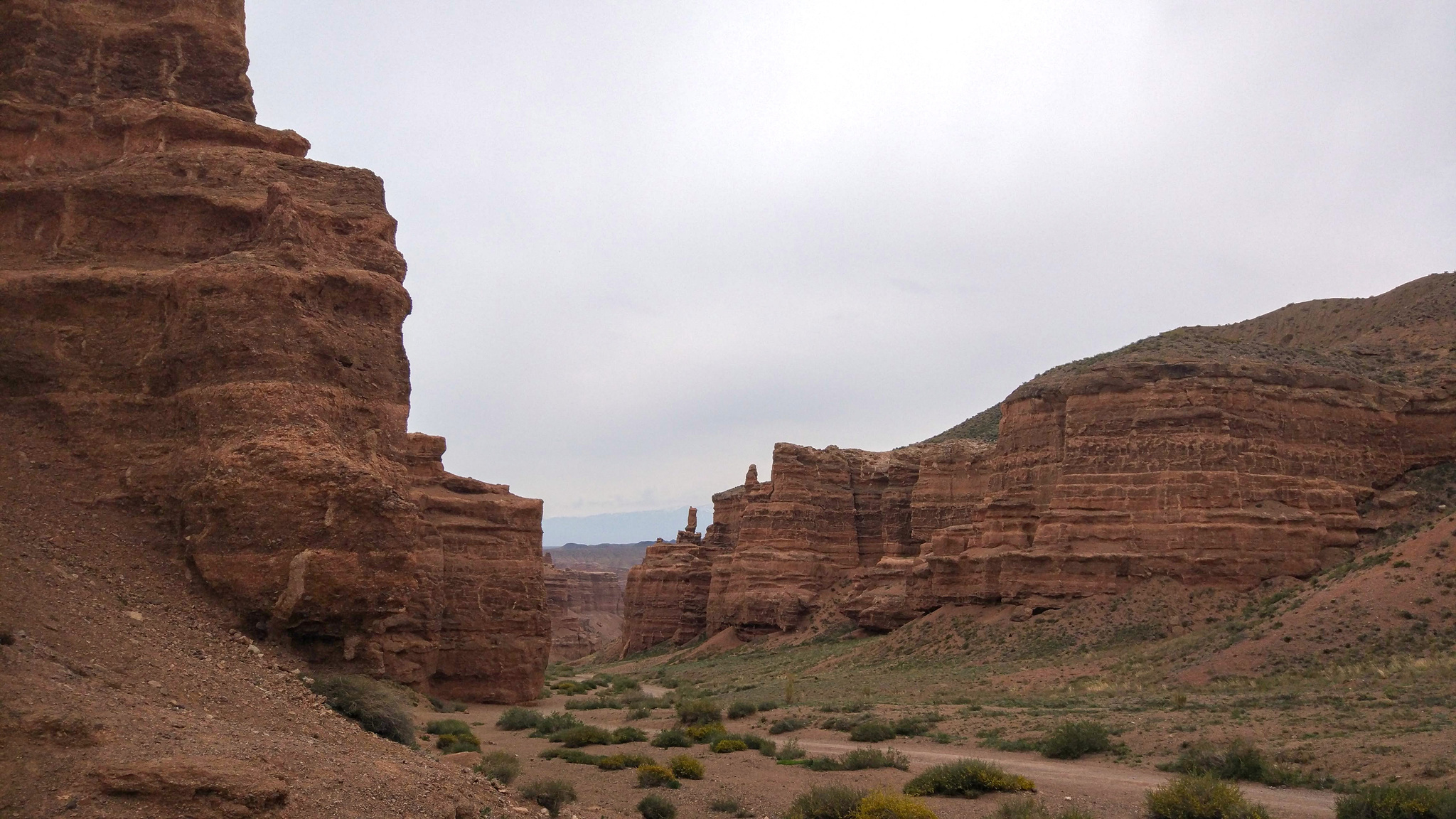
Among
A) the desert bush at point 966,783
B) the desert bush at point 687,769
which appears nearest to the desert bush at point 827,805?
the desert bush at point 966,783

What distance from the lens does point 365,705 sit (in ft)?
42.8

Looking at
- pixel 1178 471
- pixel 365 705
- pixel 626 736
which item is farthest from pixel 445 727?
pixel 1178 471

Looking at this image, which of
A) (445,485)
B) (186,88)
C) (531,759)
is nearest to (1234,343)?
(445,485)

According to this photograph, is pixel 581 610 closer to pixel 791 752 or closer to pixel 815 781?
pixel 791 752

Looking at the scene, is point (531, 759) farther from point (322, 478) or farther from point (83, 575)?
point (83, 575)

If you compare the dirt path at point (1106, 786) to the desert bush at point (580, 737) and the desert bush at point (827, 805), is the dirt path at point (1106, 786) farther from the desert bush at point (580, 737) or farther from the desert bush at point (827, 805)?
the desert bush at point (580, 737)

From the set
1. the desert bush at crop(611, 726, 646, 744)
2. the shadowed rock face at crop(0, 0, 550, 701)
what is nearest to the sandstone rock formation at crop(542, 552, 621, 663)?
the desert bush at crop(611, 726, 646, 744)

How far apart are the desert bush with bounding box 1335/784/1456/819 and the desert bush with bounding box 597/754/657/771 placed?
10.7 m

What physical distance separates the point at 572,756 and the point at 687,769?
2.44 metres

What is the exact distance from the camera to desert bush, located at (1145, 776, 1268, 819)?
557 inches

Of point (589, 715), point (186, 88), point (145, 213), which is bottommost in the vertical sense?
point (589, 715)

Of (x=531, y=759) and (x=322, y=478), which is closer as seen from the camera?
(x=322, y=478)

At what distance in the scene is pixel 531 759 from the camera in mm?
19203

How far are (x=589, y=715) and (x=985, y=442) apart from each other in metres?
38.7
